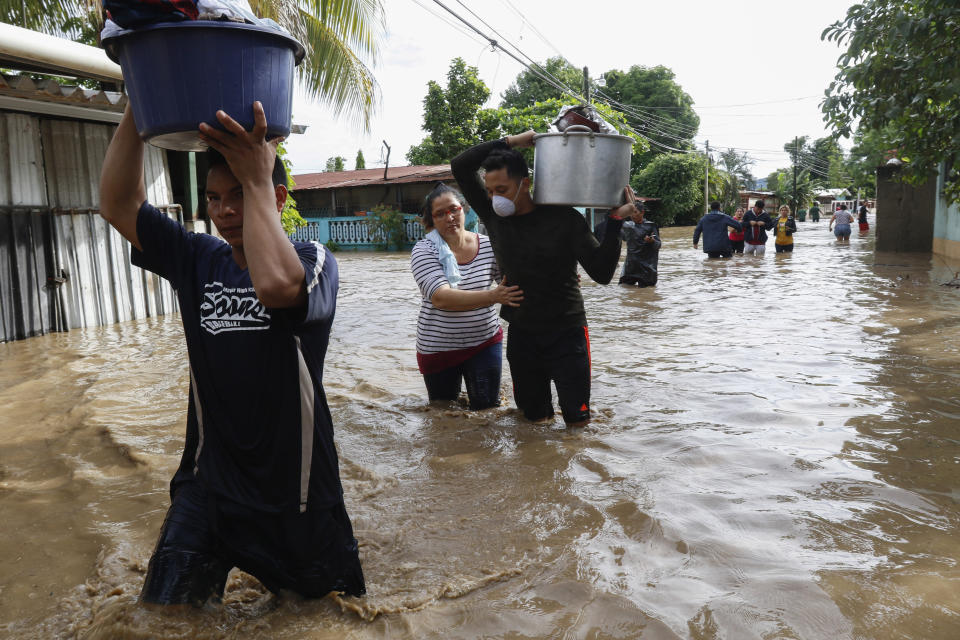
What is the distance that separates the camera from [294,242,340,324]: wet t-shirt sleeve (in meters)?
1.99

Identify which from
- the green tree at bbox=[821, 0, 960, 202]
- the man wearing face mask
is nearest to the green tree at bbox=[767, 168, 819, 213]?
the green tree at bbox=[821, 0, 960, 202]

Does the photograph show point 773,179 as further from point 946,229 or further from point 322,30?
point 322,30

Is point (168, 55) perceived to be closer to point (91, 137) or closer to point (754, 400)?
point (754, 400)

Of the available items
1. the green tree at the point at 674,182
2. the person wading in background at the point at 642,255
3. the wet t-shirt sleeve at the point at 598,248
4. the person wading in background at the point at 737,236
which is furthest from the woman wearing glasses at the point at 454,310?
the green tree at the point at 674,182

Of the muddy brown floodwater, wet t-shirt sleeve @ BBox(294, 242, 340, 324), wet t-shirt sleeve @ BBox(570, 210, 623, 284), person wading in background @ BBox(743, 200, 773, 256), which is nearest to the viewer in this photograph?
wet t-shirt sleeve @ BBox(294, 242, 340, 324)

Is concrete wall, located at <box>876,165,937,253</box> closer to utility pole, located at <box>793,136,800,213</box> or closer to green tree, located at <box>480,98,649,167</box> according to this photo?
green tree, located at <box>480,98,649,167</box>

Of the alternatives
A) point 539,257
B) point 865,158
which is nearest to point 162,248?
point 539,257

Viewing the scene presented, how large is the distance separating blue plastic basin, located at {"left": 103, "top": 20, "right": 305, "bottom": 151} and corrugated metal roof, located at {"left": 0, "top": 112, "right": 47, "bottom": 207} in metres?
7.25

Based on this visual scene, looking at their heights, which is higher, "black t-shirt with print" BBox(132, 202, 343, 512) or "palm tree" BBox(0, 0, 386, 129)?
"palm tree" BBox(0, 0, 386, 129)

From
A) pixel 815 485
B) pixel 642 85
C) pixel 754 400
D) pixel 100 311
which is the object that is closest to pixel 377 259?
pixel 100 311

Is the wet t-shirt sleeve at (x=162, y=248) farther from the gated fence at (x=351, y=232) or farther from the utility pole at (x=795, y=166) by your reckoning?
the utility pole at (x=795, y=166)

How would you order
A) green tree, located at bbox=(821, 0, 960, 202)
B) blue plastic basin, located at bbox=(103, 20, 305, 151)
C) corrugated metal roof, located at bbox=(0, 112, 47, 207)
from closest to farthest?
blue plastic basin, located at bbox=(103, 20, 305, 151), green tree, located at bbox=(821, 0, 960, 202), corrugated metal roof, located at bbox=(0, 112, 47, 207)

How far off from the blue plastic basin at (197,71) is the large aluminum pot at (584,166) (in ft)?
6.79

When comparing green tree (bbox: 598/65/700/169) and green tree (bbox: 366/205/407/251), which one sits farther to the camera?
green tree (bbox: 598/65/700/169)
